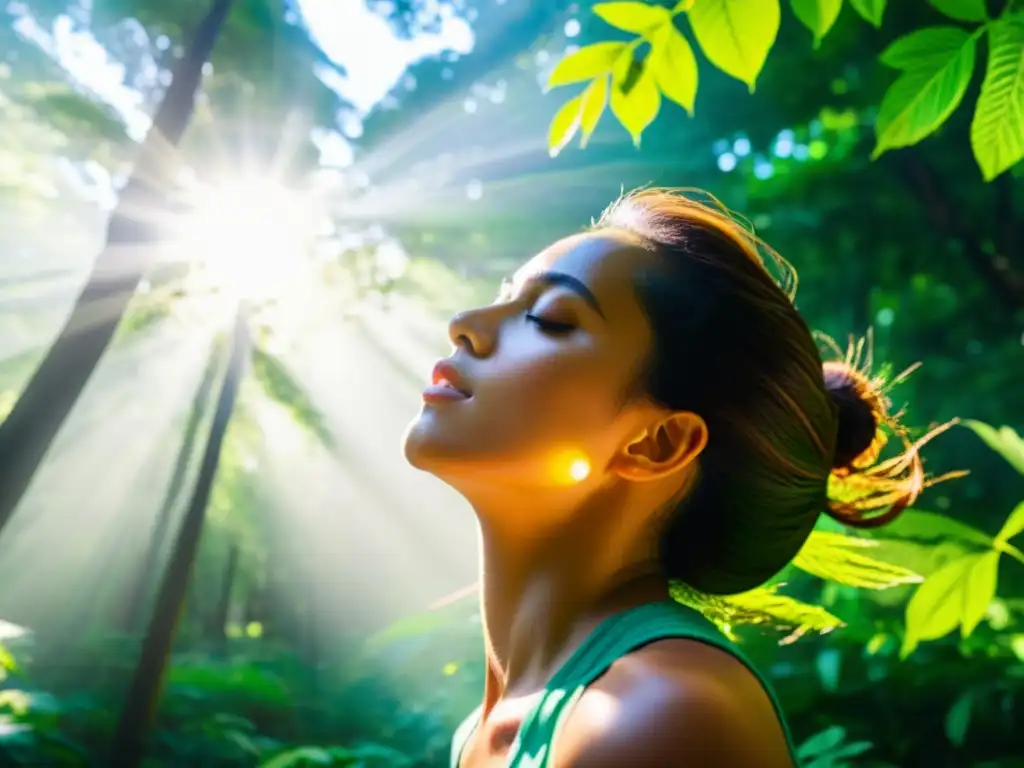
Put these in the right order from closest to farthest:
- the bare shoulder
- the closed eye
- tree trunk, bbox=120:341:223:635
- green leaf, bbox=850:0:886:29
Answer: the bare shoulder
green leaf, bbox=850:0:886:29
the closed eye
tree trunk, bbox=120:341:223:635

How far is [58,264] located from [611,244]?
5.94 meters

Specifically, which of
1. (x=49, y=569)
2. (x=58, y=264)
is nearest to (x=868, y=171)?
(x=58, y=264)

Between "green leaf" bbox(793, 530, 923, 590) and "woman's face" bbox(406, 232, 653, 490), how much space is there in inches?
10.3

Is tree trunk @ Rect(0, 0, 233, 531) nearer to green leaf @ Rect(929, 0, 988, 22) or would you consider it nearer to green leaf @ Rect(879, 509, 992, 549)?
green leaf @ Rect(879, 509, 992, 549)

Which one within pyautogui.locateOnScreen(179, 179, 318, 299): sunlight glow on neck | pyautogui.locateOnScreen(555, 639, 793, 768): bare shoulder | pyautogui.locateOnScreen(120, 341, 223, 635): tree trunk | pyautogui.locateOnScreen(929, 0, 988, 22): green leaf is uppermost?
pyautogui.locateOnScreen(179, 179, 318, 299): sunlight glow on neck

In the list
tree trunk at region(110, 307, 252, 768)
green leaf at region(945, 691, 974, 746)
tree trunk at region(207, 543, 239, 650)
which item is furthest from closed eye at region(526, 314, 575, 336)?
tree trunk at region(207, 543, 239, 650)

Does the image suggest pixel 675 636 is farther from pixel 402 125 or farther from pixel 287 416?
pixel 287 416

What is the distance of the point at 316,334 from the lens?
4.87 meters

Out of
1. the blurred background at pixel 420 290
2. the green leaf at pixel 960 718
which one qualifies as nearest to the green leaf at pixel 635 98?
the blurred background at pixel 420 290

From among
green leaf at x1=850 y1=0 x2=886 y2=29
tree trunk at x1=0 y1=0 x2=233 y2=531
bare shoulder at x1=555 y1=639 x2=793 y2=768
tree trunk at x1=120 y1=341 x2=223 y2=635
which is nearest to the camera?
bare shoulder at x1=555 y1=639 x2=793 y2=768

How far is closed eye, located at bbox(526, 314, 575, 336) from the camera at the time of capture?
693 millimetres

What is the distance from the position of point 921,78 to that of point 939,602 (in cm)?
45

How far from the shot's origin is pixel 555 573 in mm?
676

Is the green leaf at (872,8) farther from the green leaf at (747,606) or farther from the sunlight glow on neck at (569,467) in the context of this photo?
the green leaf at (747,606)
